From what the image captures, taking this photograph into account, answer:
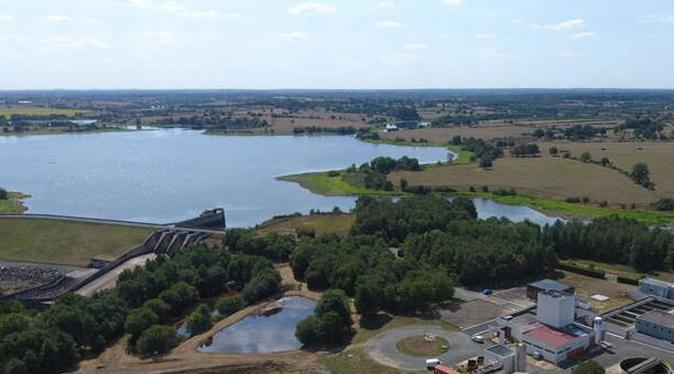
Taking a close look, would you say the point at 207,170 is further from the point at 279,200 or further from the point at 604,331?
the point at 604,331

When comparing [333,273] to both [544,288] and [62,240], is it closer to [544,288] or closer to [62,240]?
[544,288]

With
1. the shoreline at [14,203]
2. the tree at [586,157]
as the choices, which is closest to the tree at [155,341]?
the shoreline at [14,203]

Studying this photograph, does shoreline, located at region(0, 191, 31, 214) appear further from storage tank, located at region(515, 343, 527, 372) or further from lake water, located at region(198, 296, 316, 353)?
storage tank, located at region(515, 343, 527, 372)

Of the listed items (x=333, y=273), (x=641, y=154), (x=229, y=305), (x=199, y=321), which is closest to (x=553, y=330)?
(x=333, y=273)

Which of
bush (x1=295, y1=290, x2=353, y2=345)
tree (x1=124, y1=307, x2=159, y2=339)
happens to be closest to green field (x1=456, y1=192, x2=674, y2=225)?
bush (x1=295, y1=290, x2=353, y2=345)

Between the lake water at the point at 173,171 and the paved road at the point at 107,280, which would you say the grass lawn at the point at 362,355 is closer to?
the paved road at the point at 107,280

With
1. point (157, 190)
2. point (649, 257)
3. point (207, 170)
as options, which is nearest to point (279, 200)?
point (157, 190)

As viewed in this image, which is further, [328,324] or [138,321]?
[138,321]
